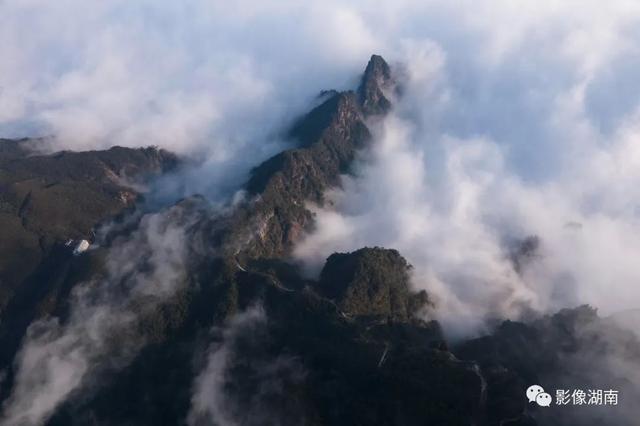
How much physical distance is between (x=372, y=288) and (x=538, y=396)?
59.5 meters

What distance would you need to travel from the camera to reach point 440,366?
14925 cm

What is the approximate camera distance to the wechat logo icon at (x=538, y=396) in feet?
465

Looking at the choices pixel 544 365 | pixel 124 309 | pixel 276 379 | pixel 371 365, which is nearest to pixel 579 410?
pixel 544 365

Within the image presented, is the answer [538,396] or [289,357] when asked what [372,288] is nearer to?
[289,357]

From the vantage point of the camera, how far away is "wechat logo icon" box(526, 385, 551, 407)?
142m

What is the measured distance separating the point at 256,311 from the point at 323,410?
40604 millimetres

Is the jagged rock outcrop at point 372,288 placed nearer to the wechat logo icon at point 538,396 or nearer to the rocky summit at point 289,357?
the rocky summit at point 289,357

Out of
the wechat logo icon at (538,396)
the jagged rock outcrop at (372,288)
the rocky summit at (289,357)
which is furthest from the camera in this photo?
the jagged rock outcrop at (372,288)

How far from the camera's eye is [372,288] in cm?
19212

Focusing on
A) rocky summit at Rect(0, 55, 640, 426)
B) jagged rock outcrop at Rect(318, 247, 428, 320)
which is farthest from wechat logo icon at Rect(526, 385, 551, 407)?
jagged rock outcrop at Rect(318, 247, 428, 320)

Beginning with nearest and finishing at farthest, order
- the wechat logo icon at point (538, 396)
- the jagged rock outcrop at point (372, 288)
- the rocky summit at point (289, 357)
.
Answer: the wechat logo icon at point (538, 396), the rocky summit at point (289, 357), the jagged rock outcrop at point (372, 288)

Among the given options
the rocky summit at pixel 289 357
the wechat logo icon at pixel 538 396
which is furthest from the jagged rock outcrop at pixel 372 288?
the wechat logo icon at pixel 538 396

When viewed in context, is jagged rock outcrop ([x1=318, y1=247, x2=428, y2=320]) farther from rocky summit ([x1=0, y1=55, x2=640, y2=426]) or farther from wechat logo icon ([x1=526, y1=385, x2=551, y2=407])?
wechat logo icon ([x1=526, y1=385, x2=551, y2=407])

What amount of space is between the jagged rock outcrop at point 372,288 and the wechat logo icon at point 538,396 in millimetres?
46717
